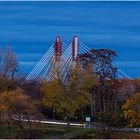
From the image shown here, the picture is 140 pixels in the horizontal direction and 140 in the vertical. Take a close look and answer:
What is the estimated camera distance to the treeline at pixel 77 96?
27.5 metres

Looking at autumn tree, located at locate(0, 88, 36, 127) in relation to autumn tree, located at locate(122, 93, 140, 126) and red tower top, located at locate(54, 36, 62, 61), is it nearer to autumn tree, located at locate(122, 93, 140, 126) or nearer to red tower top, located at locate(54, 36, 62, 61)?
autumn tree, located at locate(122, 93, 140, 126)

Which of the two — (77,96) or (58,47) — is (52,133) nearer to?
(77,96)

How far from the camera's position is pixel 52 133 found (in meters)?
27.4

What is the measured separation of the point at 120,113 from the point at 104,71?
414 centimetres

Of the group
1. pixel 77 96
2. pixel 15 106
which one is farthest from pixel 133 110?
pixel 15 106

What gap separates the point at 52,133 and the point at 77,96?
3223mm

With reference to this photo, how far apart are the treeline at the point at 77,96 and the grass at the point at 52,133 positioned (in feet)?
1.47

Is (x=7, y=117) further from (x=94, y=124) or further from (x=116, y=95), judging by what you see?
(x=116, y=95)

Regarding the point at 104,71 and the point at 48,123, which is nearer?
the point at 48,123

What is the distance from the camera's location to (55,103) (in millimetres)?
30312

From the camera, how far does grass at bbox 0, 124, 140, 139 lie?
26.2 m

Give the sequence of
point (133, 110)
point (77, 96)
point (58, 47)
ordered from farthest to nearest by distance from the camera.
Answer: point (58, 47)
point (77, 96)
point (133, 110)

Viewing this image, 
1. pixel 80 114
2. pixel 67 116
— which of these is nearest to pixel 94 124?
pixel 67 116

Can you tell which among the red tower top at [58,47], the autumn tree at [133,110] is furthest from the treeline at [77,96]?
the red tower top at [58,47]
